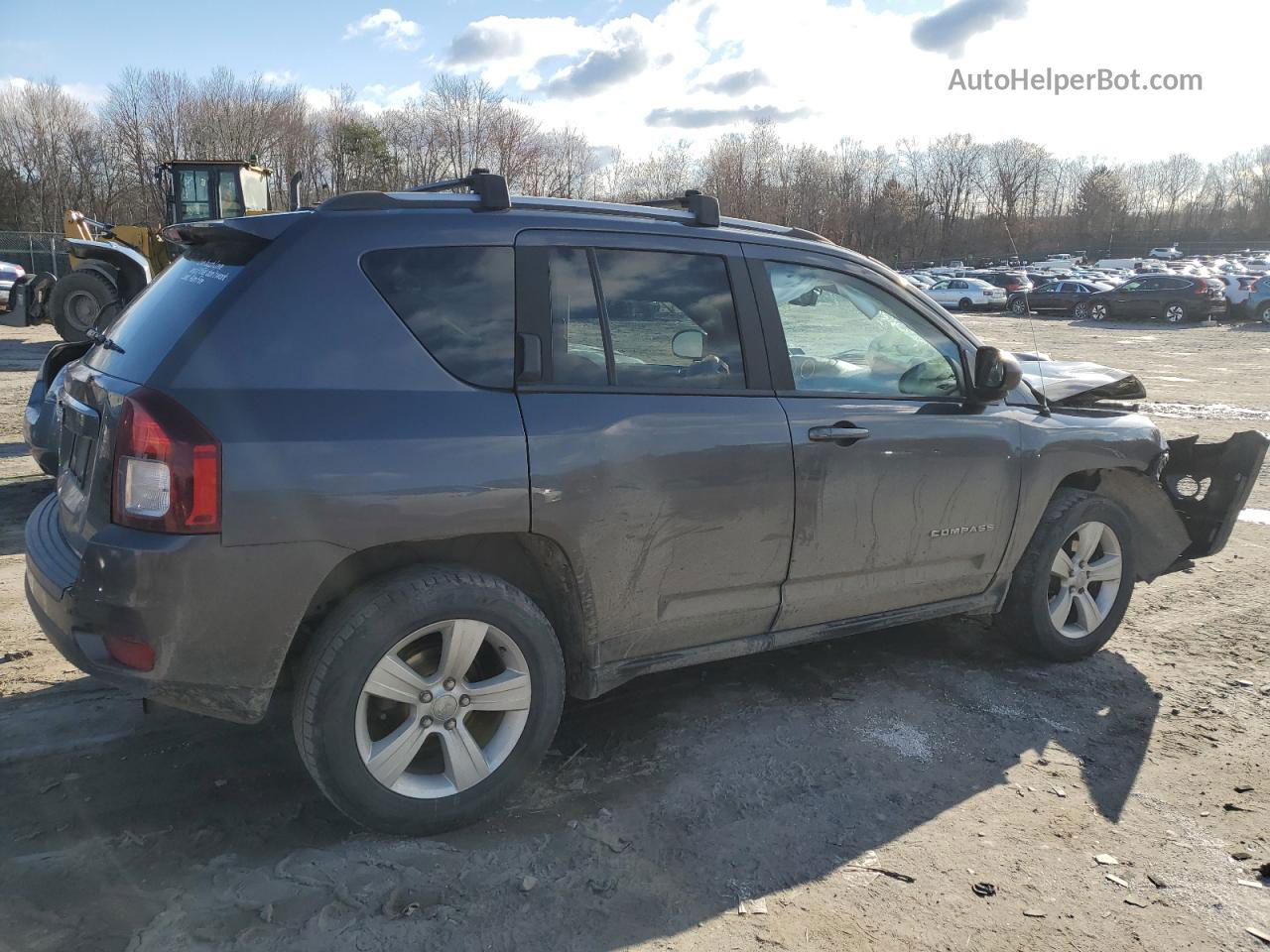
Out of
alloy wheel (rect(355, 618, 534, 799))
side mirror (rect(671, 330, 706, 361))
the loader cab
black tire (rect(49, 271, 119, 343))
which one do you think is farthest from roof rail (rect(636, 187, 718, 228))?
the loader cab

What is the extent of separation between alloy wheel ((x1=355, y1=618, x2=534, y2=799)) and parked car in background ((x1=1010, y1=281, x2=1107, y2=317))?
36.3 metres

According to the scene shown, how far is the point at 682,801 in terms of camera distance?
3.27 meters

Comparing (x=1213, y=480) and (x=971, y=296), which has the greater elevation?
(x=971, y=296)

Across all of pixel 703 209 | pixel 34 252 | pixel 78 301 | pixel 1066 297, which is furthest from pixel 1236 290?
pixel 34 252

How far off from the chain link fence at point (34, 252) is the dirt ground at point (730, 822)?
3718cm

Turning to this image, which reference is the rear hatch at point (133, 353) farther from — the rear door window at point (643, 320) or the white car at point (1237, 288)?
the white car at point (1237, 288)

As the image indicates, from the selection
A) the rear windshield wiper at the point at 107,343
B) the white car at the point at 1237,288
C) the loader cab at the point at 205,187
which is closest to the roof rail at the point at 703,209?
the rear windshield wiper at the point at 107,343

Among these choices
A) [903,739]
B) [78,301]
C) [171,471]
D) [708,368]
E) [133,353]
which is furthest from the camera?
[78,301]

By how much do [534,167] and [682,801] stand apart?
164 feet

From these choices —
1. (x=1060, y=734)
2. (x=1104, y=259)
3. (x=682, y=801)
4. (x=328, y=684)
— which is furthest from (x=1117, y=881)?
(x=1104, y=259)

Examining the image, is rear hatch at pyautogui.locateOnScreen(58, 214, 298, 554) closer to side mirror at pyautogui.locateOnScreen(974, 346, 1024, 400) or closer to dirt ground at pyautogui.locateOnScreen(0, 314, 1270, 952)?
dirt ground at pyautogui.locateOnScreen(0, 314, 1270, 952)

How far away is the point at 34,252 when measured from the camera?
3544 centimetres

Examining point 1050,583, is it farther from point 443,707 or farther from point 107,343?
point 107,343

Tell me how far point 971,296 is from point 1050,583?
38.6 meters
